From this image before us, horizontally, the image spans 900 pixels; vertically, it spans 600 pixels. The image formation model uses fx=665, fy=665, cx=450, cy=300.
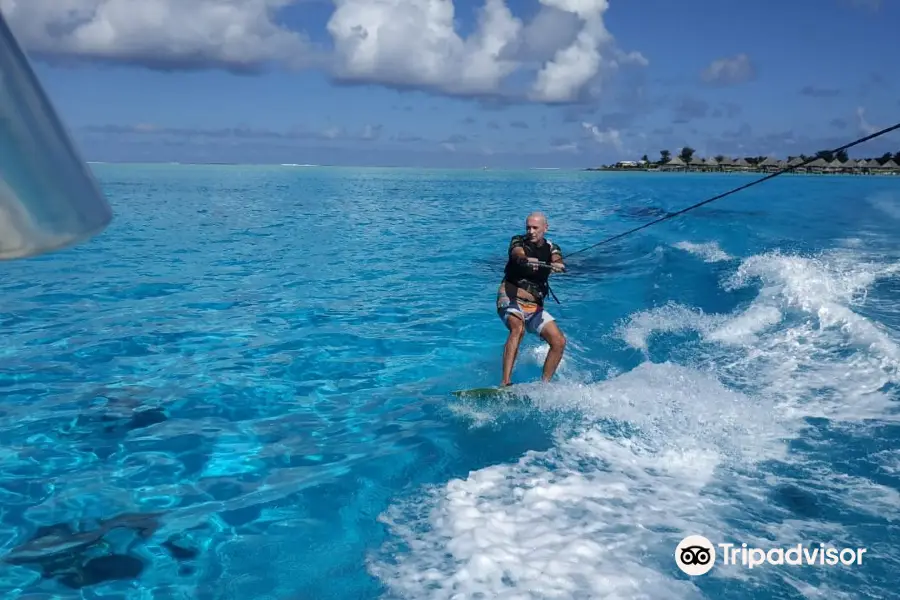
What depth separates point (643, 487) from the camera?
5582 millimetres

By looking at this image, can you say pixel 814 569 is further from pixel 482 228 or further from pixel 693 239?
pixel 482 228

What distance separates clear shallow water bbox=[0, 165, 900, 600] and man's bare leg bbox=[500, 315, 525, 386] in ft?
1.51

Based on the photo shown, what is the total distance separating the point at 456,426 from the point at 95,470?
359cm

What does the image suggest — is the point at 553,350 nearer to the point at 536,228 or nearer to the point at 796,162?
the point at 536,228

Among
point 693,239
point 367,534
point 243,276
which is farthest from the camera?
point 693,239

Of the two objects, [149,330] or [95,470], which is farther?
[149,330]

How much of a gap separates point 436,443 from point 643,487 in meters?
2.19

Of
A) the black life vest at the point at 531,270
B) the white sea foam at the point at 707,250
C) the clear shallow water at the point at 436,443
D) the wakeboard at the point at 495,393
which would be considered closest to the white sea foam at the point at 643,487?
the clear shallow water at the point at 436,443

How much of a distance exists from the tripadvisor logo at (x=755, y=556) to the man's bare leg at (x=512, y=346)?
3.36m

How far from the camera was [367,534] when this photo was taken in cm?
526

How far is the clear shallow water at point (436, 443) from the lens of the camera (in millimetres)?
4738

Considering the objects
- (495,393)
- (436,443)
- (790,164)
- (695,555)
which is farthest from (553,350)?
(790,164)

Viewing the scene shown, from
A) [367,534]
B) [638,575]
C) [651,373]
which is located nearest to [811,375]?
[651,373]

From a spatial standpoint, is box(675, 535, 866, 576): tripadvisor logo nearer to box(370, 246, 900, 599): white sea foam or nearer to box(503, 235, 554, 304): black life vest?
box(370, 246, 900, 599): white sea foam
